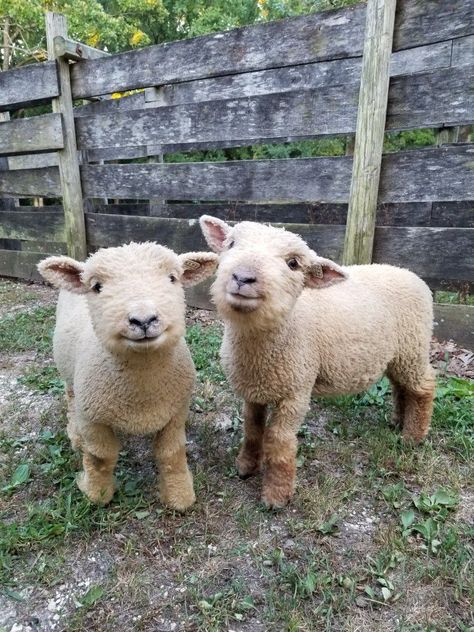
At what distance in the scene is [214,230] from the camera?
2594 millimetres

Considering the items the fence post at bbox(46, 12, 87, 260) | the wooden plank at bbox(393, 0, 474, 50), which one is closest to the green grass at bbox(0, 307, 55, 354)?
the fence post at bbox(46, 12, 87, 260)

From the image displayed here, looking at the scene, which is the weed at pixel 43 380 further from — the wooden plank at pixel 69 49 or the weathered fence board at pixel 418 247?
the wooden plank at pixel 69 49

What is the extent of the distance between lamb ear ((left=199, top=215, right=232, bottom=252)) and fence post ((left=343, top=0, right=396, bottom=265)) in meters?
1.94

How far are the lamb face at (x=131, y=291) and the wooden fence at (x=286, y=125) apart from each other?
2.57m

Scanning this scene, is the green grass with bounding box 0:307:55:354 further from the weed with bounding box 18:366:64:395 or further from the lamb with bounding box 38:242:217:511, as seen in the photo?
the lamb with bounding box 38:242:217:511

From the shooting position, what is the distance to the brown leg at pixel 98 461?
239 centimetres

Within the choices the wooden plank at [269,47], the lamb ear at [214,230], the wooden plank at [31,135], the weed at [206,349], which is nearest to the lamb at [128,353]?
the lamb ear at [214,230]

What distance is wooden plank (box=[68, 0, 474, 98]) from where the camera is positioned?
142 inches

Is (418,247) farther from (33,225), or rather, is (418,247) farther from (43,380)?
(33,225)

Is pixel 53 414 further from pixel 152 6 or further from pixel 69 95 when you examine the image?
pixel 152 6

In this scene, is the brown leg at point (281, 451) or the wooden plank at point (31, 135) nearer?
the brown leg at point (281, 451)

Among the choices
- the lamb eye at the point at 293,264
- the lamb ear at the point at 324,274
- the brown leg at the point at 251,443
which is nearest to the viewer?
the lamb eye at the point at 293,264

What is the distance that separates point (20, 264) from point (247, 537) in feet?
18.8

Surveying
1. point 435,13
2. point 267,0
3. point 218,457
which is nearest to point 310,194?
point 435,13
